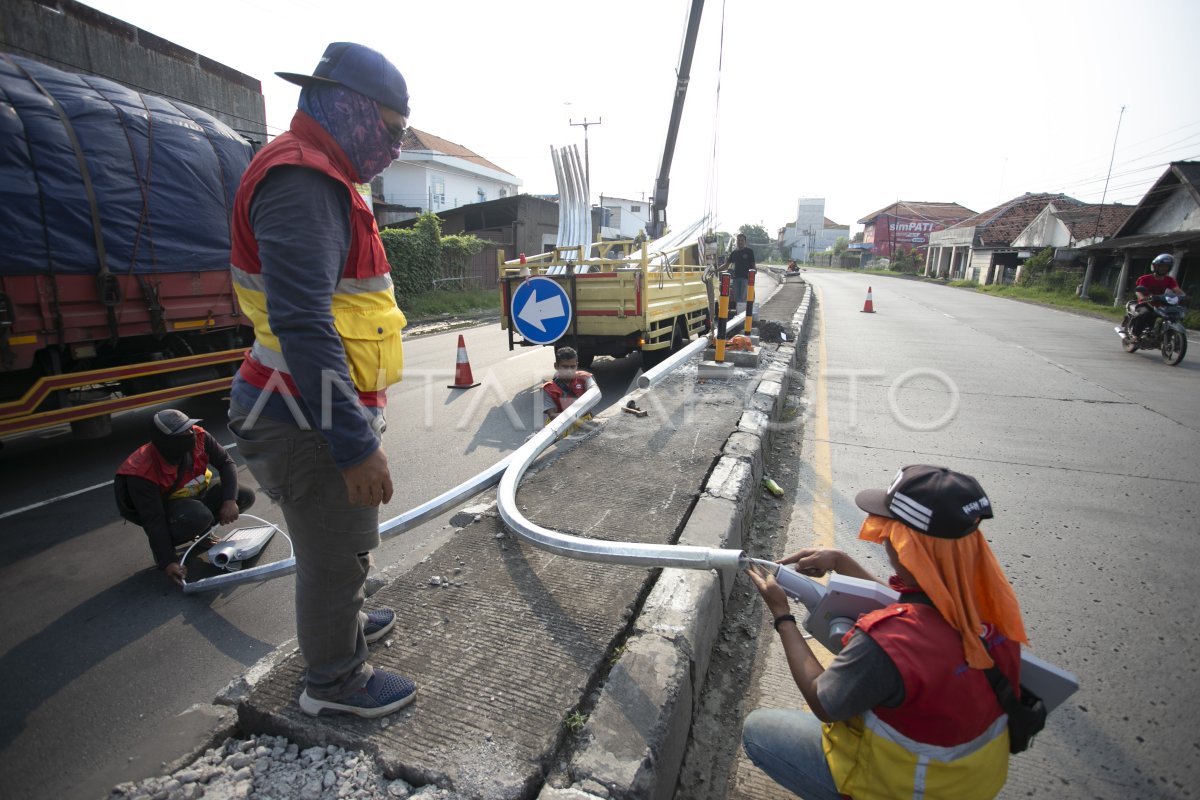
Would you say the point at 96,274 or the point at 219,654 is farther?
the point at 96,274

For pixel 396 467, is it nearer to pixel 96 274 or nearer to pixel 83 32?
pixel 96 274

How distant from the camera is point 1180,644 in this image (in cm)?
279

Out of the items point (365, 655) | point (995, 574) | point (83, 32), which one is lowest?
point (365, 655)

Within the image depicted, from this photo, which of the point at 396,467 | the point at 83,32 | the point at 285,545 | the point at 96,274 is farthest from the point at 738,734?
the point at 83,32

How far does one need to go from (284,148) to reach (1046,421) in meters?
7.68

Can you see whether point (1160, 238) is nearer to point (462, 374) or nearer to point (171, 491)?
point (462, 374)

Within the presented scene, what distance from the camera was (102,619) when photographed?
10.0 ft

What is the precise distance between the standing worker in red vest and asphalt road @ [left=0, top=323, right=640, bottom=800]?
10.6 inches

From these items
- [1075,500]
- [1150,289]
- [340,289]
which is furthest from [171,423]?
[1150,289]

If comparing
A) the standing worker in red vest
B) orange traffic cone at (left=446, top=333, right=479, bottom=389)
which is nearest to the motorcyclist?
orange traffic cone at (left=446, top=333, right=479, bottom=389)

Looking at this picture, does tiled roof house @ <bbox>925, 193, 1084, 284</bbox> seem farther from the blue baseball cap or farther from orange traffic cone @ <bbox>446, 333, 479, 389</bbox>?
the blue baseball cap

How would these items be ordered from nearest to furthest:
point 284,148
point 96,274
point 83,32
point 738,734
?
1. point 284,148
2. point 738,734
3. point 96,274
4. point 83,32

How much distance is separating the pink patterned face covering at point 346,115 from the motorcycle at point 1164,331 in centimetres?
1331

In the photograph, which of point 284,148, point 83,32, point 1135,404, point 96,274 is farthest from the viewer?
point 83,32
